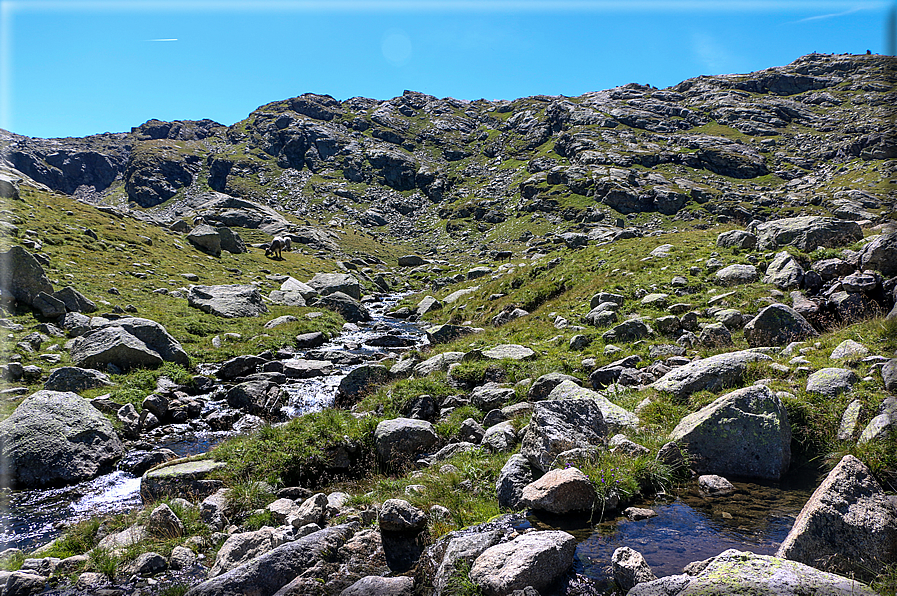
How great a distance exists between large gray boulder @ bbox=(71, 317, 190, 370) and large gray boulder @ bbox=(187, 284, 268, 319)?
8.66 metres

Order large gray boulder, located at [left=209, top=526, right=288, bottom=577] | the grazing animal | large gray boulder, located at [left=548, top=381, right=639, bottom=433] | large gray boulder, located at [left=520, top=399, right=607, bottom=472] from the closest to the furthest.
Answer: large gray boulder, located at [left=209, top=526, right=288, bottom=577] < large gray boulder, located at [left=520, top=399, right=607, bottom=472] < large gray boulder, located at [left=548, top=381, right=639, bottom=433] < the grazing animal

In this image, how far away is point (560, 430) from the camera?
9281mm

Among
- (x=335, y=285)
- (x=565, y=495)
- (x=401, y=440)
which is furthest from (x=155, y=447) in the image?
(x=335, y=285)

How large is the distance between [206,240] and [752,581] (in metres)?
58.1

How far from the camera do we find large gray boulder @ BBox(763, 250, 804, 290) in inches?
634

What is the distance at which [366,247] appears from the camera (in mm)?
99500

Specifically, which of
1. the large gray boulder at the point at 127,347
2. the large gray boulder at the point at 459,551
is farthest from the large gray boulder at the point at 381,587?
the large gray boulder at the point at 127,347

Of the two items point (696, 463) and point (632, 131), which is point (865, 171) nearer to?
point (632, 131)

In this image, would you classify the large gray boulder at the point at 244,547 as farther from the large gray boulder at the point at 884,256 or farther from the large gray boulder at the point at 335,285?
the large gray boulder at the point at 335,285

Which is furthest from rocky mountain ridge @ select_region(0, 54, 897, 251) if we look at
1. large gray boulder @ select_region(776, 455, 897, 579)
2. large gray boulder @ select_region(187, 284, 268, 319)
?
large gray boulder @ select_region(776, 455, 897, 579)

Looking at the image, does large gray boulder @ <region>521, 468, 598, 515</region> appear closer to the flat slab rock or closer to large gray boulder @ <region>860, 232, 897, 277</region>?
the flat slab rock

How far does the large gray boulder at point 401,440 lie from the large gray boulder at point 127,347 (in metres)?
14.4

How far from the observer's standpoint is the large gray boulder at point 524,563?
19.0 ft

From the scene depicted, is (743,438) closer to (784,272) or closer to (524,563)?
(524,563)
